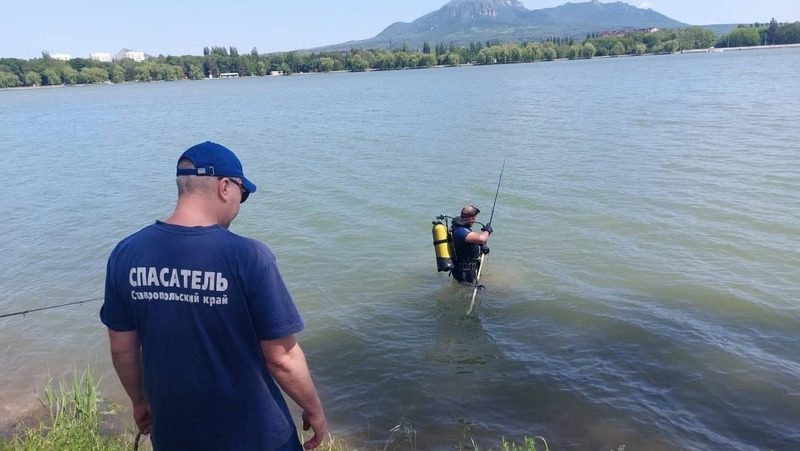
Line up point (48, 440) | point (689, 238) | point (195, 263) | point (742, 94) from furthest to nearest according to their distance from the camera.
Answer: point (742, 94)
point (689, 238)
point (48, 440)
point (195, 263)

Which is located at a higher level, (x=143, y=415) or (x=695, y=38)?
(x=695, y=38)

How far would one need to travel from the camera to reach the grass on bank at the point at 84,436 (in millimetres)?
5141

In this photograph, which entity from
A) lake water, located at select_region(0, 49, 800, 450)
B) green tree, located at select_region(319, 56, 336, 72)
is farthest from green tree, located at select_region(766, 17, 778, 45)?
lake water, located at select_region(0, 49, 800, 450)

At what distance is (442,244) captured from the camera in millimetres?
9914

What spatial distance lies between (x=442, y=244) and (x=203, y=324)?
743cm

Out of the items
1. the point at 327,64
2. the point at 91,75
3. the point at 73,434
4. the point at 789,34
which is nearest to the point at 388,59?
the point at 327,64

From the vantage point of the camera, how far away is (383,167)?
78.5 ft

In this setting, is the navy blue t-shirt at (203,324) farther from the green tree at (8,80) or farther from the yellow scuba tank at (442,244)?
the green tree at (8,80)

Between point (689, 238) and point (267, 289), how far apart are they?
42.8ft

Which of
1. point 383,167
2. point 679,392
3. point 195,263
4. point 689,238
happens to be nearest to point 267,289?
point 195,263

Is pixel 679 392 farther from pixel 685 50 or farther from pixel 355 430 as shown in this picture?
pixel 685 50

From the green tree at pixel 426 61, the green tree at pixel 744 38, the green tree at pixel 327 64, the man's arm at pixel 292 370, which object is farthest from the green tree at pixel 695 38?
the man's arm at pixel 292 370

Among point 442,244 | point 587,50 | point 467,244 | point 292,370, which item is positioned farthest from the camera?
point 587,50

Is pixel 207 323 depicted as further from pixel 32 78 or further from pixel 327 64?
pixel 327 64
